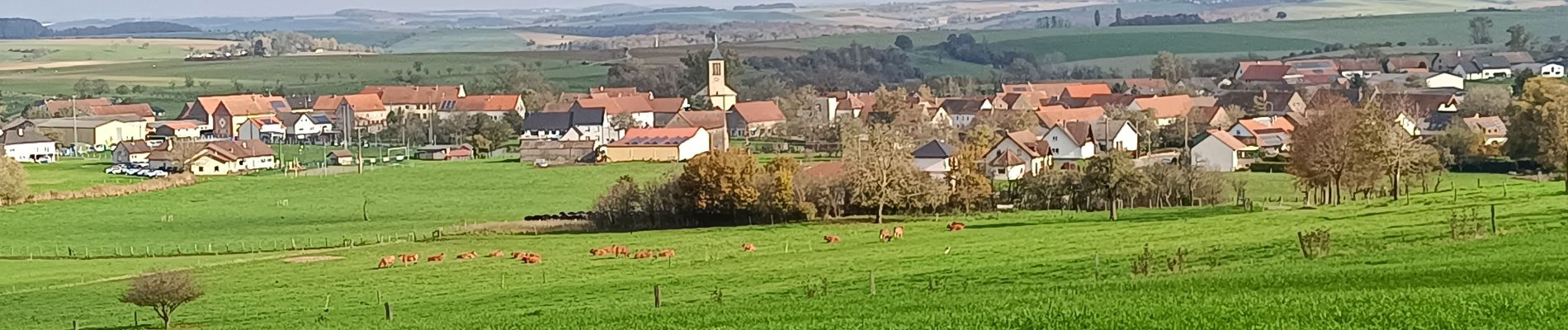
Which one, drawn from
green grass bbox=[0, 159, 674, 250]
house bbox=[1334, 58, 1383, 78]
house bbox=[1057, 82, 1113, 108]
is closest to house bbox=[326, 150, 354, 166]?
green grass bbox=[0, 159, 674, 250]

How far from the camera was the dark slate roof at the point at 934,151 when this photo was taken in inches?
2579

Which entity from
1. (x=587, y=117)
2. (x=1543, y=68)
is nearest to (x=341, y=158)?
(x=587, y=117)

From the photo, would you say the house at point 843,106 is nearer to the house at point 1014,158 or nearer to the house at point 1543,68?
the house at point 1014,158

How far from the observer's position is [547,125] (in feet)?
346

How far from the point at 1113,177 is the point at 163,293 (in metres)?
28.3

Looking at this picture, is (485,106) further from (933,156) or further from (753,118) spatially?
(933,156)

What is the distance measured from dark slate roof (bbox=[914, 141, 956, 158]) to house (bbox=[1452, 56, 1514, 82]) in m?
76.0

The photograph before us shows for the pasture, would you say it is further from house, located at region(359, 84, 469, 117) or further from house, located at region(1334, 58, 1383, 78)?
house, located at region(1334, 58, 1383, 78)

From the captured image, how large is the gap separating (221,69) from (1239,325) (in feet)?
596

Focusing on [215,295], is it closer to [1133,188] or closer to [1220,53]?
[1133,188]

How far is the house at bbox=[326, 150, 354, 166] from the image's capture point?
85.3 m

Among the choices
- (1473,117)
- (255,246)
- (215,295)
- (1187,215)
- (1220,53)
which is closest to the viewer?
(215,295)

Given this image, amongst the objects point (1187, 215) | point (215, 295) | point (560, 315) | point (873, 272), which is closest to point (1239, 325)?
point (560, 315)

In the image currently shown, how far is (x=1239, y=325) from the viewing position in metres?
17.8
